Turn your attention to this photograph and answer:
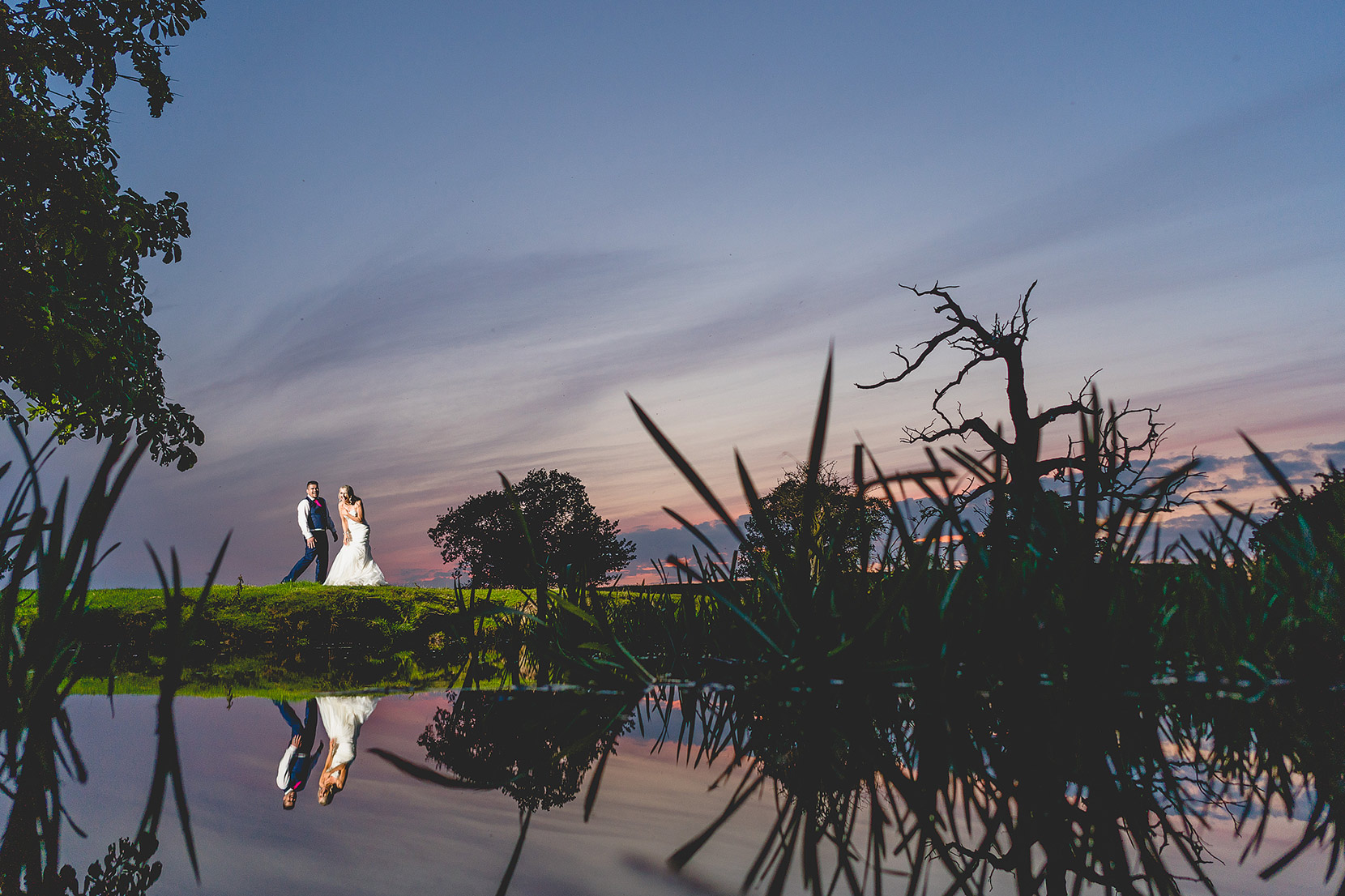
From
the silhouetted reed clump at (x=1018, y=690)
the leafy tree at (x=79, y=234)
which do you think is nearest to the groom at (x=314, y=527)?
the leafy tree at (x=79, y=234)

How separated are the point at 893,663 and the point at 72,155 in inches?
456

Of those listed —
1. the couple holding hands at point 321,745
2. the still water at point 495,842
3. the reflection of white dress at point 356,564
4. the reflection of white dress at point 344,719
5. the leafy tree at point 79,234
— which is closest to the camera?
the still water at point 495,842

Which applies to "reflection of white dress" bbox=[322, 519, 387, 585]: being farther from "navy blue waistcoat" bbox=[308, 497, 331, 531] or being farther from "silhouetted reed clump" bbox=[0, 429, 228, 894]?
"silhouetted reed clump" bbox=[0, 429, 228, 894]

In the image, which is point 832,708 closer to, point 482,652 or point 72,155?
point 482,652

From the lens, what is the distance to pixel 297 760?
103 cm

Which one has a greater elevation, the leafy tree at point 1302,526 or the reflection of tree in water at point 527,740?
the leafy tree at point 1302,526

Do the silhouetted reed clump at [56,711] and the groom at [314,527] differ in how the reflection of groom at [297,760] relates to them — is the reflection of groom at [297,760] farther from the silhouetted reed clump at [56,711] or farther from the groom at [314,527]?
the groom at [314,527]

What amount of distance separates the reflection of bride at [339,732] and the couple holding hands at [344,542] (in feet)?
42.7

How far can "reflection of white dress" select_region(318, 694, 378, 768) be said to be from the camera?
1.06m

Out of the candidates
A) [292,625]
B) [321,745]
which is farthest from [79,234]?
[321,745]

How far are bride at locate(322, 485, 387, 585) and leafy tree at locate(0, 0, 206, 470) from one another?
3.92 m

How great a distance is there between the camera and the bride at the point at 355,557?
560 inches

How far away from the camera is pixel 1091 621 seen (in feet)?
4.00

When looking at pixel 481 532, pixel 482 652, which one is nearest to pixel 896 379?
pixel 482 652
